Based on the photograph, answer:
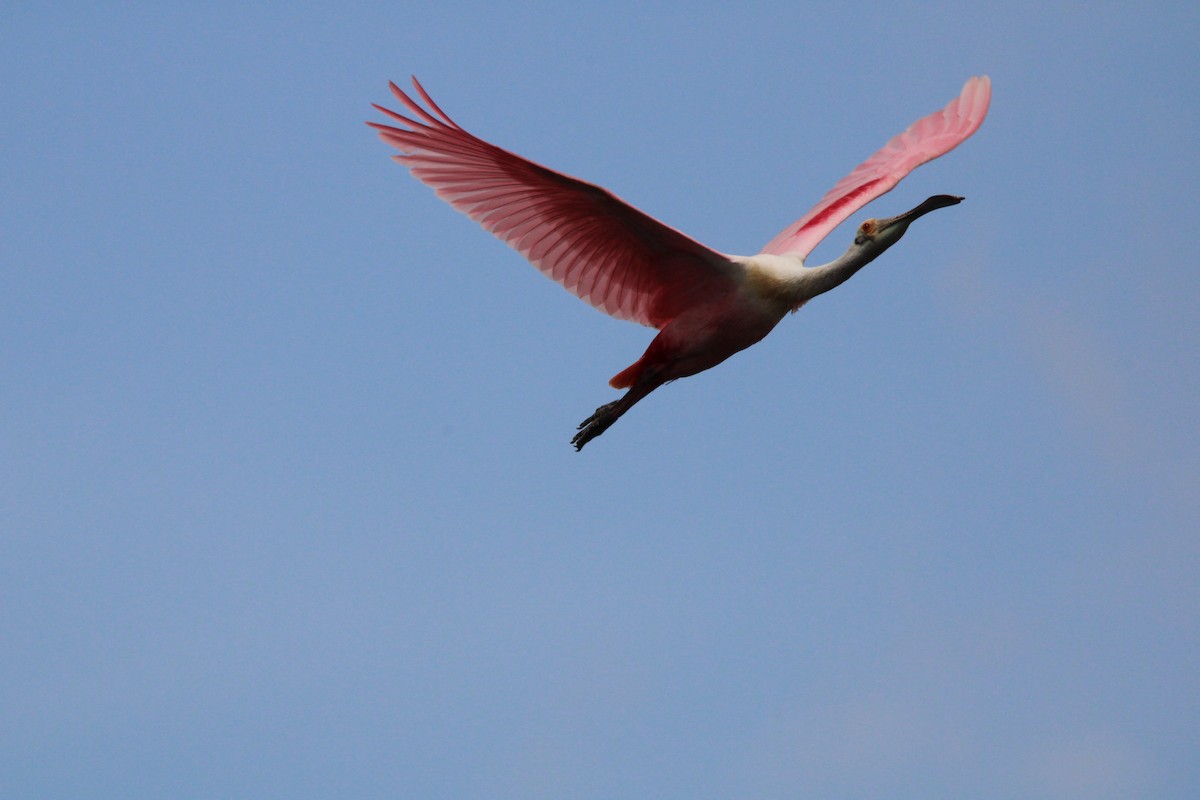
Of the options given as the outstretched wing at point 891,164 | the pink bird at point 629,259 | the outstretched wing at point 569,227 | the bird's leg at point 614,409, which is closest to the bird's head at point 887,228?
the pink bird at point 629,259

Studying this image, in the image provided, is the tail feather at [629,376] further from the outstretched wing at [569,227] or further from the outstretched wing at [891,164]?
the outstretched wing at [891,164]

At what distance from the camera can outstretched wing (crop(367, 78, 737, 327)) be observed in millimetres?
9633

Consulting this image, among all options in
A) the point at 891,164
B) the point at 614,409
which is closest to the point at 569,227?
the point at 614,409

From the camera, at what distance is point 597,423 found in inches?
411

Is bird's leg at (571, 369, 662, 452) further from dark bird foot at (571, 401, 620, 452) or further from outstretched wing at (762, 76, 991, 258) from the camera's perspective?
outstretched wing at (762, 76, 991, 258)

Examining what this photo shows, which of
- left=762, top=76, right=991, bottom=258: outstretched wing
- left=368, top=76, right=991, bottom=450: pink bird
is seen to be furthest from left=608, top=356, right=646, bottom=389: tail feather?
left=762, top=76, right=991, bottom=258: outstretched wing

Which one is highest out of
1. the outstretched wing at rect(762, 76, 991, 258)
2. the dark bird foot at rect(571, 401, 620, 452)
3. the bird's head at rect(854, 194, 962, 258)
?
the outstretched wing at rect(762, 76, 991, 258)

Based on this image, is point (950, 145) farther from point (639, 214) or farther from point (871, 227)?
point (639, 214)

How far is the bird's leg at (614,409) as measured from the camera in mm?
10367

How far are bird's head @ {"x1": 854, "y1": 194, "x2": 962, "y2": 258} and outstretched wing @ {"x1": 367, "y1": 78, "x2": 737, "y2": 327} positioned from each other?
1.20m

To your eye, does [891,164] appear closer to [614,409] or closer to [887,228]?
[887,228]

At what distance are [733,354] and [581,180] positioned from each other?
163 cm

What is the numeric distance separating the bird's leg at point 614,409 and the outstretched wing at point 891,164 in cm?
147

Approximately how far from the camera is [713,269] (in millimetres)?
10055
